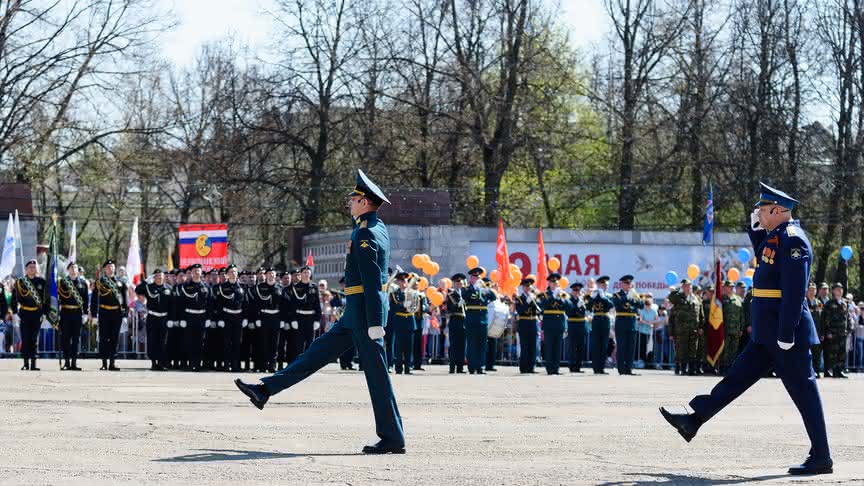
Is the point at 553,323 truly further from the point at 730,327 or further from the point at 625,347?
the point at 730,327

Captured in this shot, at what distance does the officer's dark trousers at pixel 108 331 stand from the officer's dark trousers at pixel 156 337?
2.97ft

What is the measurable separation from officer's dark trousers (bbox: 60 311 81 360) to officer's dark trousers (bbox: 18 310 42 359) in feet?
1.24

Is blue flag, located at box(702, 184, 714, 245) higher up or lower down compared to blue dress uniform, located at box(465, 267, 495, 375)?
higher up

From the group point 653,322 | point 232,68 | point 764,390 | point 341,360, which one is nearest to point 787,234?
point 764,390

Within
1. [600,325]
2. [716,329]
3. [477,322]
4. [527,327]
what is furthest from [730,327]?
[477,322]

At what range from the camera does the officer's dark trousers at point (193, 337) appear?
23.1 m

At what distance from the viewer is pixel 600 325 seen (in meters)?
25.0

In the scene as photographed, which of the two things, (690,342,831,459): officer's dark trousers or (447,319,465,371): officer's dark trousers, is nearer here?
(690,342,831,459): officer's dark trousers

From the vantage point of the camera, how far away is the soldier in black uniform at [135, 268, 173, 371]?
2322 cm

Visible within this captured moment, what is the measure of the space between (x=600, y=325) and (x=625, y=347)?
0.64m

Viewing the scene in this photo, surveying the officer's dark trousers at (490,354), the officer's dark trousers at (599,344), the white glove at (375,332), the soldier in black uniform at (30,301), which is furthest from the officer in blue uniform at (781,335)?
the officer's dark trousers at (490,354)

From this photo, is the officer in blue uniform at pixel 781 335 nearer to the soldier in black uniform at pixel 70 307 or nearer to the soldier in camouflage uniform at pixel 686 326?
the soldier in black uniform at pixel 70 307

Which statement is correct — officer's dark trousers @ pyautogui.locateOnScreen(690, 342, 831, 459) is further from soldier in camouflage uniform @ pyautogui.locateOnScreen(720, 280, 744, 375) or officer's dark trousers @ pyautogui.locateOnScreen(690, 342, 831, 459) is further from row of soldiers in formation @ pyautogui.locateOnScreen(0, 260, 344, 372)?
soldier in camouflage uniform @ pyautogui.locateOnScreen(720, 280, 744, 375)

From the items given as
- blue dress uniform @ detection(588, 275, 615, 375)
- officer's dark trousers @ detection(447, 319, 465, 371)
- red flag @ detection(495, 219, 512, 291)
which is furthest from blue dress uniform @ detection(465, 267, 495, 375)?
red flag @ detection(495, 219, 512, 291)
